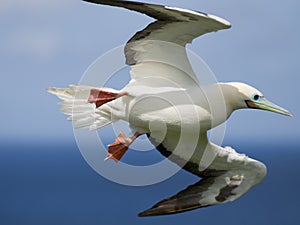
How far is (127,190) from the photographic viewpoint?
292 ft

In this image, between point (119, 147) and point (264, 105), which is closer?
point (264, 105)

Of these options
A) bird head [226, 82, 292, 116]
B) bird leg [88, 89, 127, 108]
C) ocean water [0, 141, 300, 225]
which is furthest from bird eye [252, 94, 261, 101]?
ocean water [0, 141, 300, 225]

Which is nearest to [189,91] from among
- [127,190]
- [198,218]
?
[198,218]

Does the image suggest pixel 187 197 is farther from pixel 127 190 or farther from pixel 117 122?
pixel 127 190

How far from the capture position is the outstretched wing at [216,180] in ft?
41.3

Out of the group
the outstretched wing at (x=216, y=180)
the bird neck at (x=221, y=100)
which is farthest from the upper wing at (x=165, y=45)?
the outstretched wing at (x=216, y=180)

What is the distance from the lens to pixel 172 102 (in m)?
11.5

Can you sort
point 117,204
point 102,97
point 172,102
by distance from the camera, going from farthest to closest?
point 117,204 → point 102,97 → point 172,102

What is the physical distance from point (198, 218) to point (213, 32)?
63351 mm

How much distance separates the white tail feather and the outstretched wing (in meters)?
1.09

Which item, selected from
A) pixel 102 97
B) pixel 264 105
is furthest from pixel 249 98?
pixel 102 97

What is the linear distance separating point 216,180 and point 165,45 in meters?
2.45

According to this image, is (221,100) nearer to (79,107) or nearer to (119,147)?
(119,147)

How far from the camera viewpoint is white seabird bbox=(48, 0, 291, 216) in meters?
11.4
